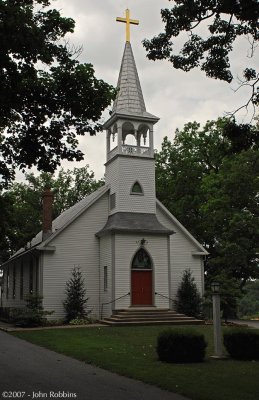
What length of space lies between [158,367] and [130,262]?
50.3 ft

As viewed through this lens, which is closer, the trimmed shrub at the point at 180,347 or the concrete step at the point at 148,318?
the trimmed shrub at the point at 180,347

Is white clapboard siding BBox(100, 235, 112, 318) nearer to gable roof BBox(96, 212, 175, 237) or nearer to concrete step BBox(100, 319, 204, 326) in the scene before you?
gable roof BBox(96, 212, 175, 237)

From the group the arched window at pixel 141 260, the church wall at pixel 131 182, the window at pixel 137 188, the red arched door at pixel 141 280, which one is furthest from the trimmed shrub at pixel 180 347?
the window at pixel 137 188

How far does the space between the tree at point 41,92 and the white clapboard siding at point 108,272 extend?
15324mm

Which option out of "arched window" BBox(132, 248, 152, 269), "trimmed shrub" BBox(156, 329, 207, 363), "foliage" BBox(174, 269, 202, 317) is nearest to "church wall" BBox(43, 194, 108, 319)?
"arched window" BBox(132, 248, 152, 269)

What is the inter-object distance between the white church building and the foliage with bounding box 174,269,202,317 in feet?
1.63

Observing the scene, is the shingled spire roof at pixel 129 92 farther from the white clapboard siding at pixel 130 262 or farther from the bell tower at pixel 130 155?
the white clapboard siding at pixel 130 262

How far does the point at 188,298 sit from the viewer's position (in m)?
27.7

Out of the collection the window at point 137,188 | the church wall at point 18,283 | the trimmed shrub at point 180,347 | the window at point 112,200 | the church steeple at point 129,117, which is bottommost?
the trimmed shrub at point 180,347

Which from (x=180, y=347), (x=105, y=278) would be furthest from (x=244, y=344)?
(x=105, y=278)

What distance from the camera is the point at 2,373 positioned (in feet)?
34.2

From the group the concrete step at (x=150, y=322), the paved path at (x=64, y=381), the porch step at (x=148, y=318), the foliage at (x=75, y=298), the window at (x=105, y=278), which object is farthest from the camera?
the window at (x=105, y=278)

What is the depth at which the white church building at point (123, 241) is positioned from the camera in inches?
1040

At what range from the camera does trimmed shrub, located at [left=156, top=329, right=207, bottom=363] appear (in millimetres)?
11898
